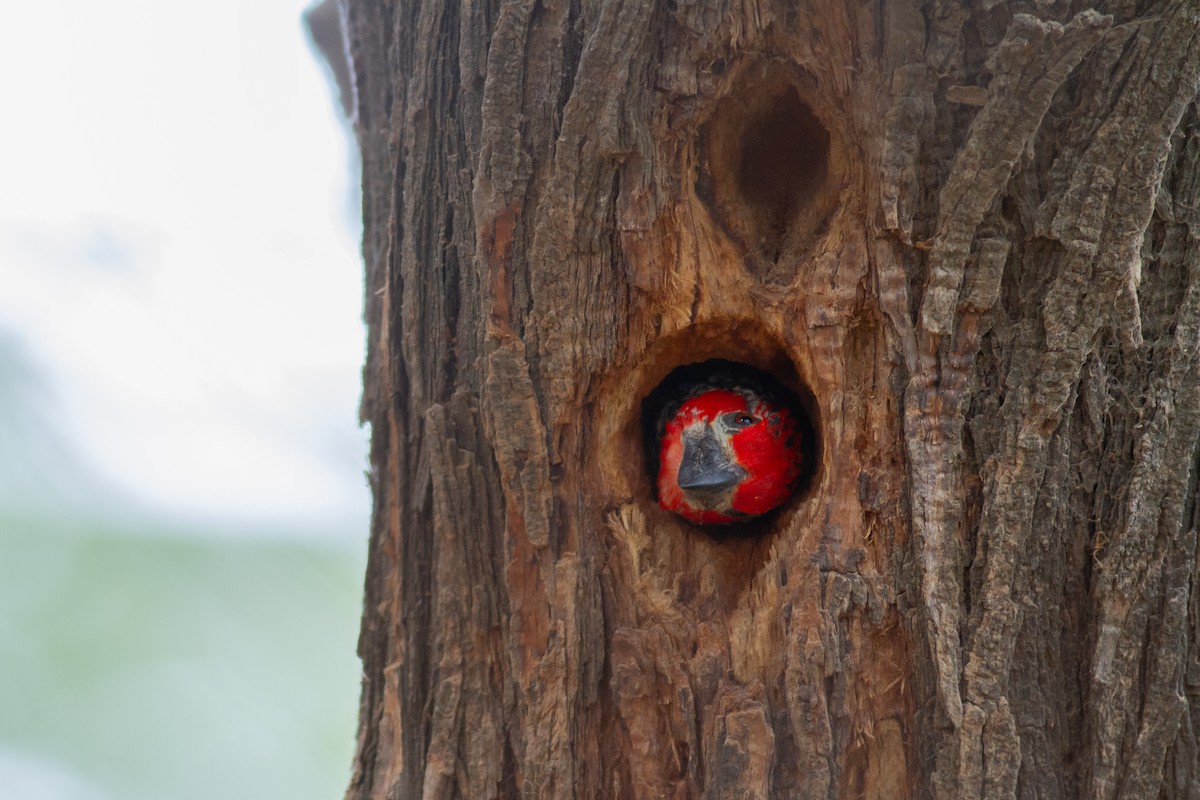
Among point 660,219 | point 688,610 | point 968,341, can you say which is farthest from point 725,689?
point 660,219

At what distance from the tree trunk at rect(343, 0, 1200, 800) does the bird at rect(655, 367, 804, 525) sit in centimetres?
26

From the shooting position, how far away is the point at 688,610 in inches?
73.8

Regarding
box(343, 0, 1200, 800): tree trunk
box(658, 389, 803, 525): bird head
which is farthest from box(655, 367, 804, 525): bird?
box(343, 0, 1200, 800): tree trunk

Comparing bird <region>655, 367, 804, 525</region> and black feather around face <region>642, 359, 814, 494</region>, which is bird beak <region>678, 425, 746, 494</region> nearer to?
bird <region>655, 367, 804, 525</region>

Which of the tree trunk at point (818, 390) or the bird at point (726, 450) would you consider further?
the bird at point (726, 450)

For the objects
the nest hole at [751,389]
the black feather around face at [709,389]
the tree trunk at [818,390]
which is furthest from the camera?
the black feather around face at [709,389]

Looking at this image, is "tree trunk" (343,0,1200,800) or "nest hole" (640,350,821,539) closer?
"tree trunk" (343,0,1200,800)

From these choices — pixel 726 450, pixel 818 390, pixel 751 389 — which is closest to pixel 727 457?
pixel 726 450

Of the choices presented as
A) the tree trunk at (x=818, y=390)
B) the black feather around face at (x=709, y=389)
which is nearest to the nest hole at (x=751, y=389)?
the black feather around face at (x=709, y=389)

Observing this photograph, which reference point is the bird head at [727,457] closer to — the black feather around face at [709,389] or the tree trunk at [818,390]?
the black feather around face at [709,389]

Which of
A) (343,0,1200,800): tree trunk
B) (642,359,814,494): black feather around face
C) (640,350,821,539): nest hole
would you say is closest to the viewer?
(343,0,1200,800): tree trunk

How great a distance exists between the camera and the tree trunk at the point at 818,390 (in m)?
1.62

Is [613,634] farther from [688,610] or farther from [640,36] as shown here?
[640,36]

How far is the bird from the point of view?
90.4 inches
